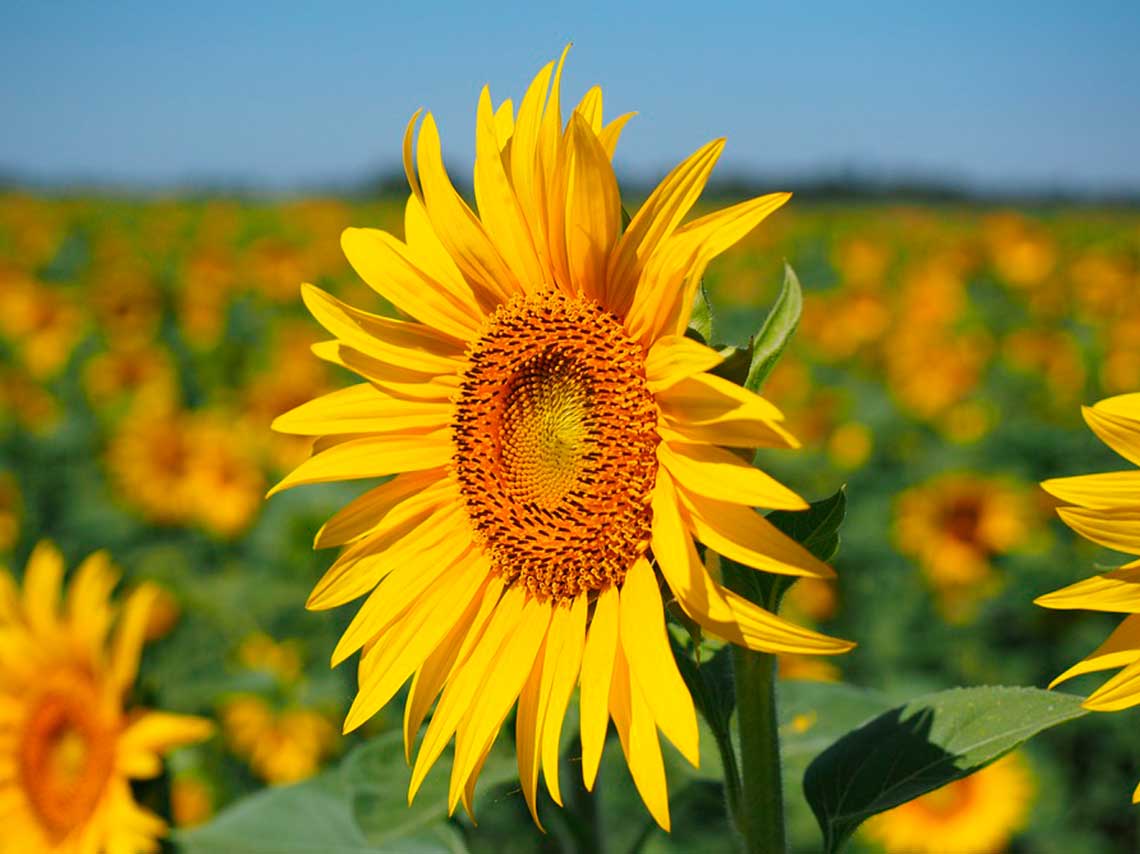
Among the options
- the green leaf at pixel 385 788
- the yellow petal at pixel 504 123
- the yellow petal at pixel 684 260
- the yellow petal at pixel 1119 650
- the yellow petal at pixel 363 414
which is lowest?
the green leaf at pixel 385 788

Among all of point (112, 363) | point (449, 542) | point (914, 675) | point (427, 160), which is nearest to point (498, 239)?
point (427, 160)

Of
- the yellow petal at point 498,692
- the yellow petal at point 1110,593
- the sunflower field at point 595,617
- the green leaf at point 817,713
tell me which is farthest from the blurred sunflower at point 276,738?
the yellow petal at point 1110,593

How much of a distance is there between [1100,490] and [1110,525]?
0.03 metres

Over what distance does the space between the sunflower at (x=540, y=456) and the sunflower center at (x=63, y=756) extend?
1.09 m

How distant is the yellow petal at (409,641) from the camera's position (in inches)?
53.2

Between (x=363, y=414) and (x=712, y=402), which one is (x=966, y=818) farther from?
(x=712, y=402)

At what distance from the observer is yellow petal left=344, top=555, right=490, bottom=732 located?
53.2 inches

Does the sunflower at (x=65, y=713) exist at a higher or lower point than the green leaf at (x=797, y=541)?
lower

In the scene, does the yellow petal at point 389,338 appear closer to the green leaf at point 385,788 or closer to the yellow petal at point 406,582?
the yellow petal at point 406,582

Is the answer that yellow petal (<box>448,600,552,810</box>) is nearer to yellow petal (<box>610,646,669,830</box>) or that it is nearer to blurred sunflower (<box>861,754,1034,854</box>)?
yellow petal (<box>610,646,669,830</box>)

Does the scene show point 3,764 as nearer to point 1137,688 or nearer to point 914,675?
point 1137,688

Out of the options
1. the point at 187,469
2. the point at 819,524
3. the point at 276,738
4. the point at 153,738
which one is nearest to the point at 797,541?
the point at 819,524

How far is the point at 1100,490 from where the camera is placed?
1.12 meters

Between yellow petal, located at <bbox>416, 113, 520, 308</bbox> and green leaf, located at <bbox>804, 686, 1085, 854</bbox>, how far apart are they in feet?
2.20
